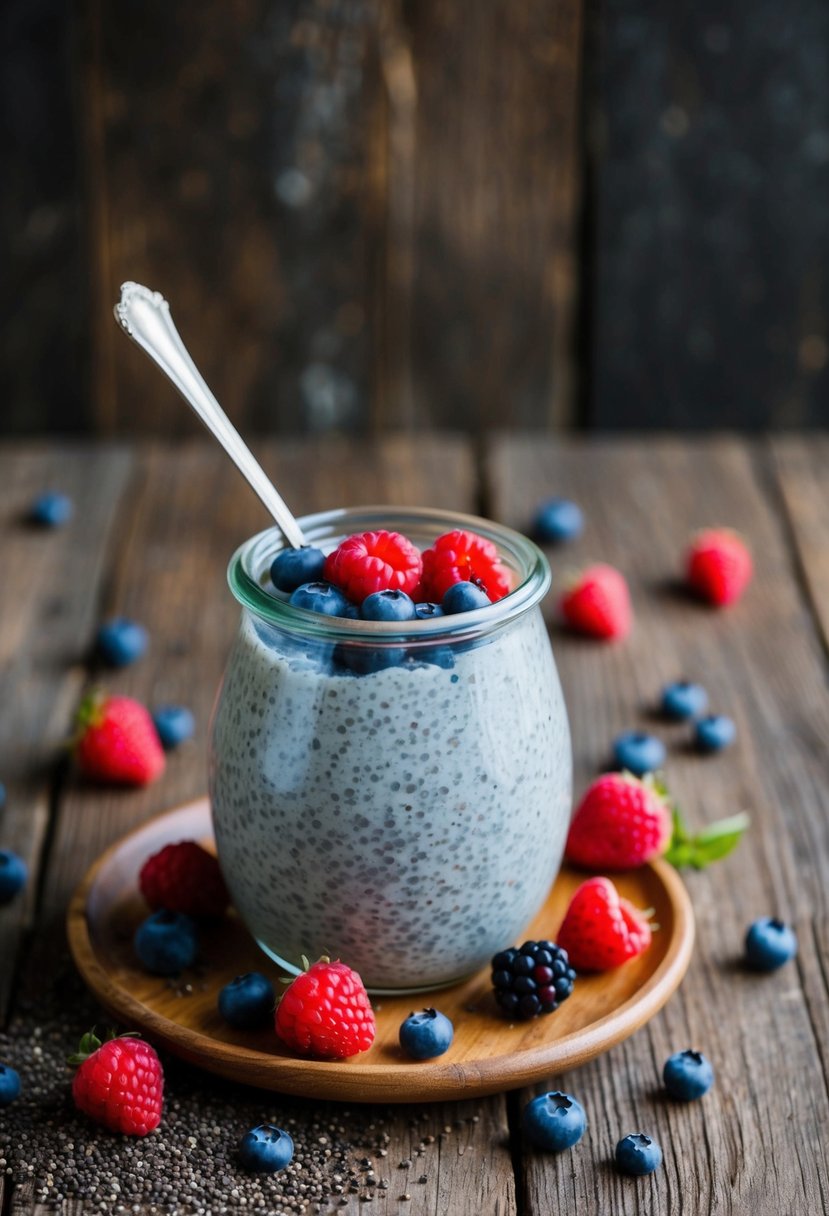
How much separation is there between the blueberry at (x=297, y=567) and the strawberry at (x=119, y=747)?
41 centimetres

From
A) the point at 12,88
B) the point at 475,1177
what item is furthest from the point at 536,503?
the point at 12,88

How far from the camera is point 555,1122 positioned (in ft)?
2.95

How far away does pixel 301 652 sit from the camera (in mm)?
947

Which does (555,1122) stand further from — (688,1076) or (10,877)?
(10,877)

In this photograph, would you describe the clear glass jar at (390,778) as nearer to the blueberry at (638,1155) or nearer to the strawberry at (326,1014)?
the strawberry at (326,1014)

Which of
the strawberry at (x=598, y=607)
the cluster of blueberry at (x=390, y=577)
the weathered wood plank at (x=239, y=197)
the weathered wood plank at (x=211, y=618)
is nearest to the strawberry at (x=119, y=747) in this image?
the weathered wood plank at (x=211, y=618)

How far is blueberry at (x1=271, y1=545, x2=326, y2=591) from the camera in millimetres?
979

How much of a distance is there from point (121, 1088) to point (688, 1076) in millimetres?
370

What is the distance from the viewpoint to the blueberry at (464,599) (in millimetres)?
936

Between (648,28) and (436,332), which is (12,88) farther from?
(648,28)

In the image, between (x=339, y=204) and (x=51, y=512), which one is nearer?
(x=51, y=512)

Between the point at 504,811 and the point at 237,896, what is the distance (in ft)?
0.70

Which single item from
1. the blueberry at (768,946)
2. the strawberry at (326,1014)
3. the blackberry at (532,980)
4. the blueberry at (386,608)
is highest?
the blueberry at (386,608)

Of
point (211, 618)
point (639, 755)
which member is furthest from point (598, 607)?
point (211, 618)
